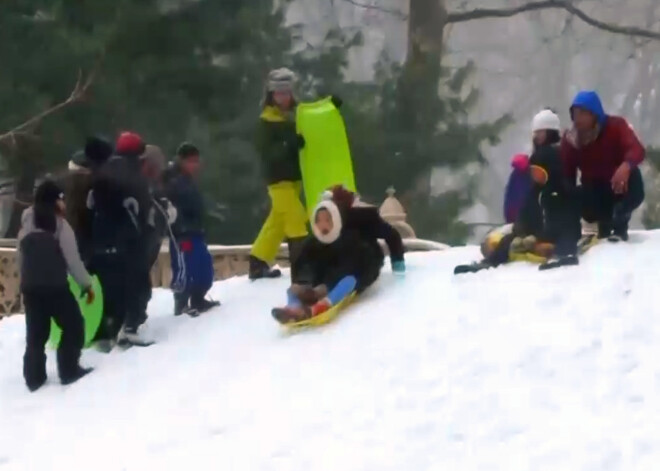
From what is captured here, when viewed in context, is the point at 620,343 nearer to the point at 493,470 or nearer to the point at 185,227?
the point at 493,470

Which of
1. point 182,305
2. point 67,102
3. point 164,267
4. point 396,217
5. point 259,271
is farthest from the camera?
point 67,102

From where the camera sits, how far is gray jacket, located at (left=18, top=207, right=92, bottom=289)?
880 cm

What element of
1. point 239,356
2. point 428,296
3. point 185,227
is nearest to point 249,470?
point 239,356

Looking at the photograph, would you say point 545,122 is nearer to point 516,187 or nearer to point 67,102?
point 516,187

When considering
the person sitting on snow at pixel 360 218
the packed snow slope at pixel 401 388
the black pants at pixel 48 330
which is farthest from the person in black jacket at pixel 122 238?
the person sitting on snow at pixel 360 218

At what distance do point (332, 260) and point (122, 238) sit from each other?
5.41 ft

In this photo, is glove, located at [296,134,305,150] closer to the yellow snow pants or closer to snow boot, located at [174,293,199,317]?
the yellow snow pants

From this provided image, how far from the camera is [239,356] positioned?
28.0 ft

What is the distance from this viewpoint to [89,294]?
9227 mm

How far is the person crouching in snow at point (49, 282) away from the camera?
8812mm

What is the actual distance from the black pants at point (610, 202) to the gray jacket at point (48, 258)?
3.85m

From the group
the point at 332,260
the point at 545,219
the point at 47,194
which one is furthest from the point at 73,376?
the point at 545,219

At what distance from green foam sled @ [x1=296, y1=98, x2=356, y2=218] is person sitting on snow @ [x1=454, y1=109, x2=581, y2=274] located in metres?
1.61

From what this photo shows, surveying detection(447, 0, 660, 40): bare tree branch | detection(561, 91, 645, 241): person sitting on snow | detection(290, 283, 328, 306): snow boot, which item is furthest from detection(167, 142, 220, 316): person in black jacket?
detection(447, 0, 660, 40): bare tree branch
